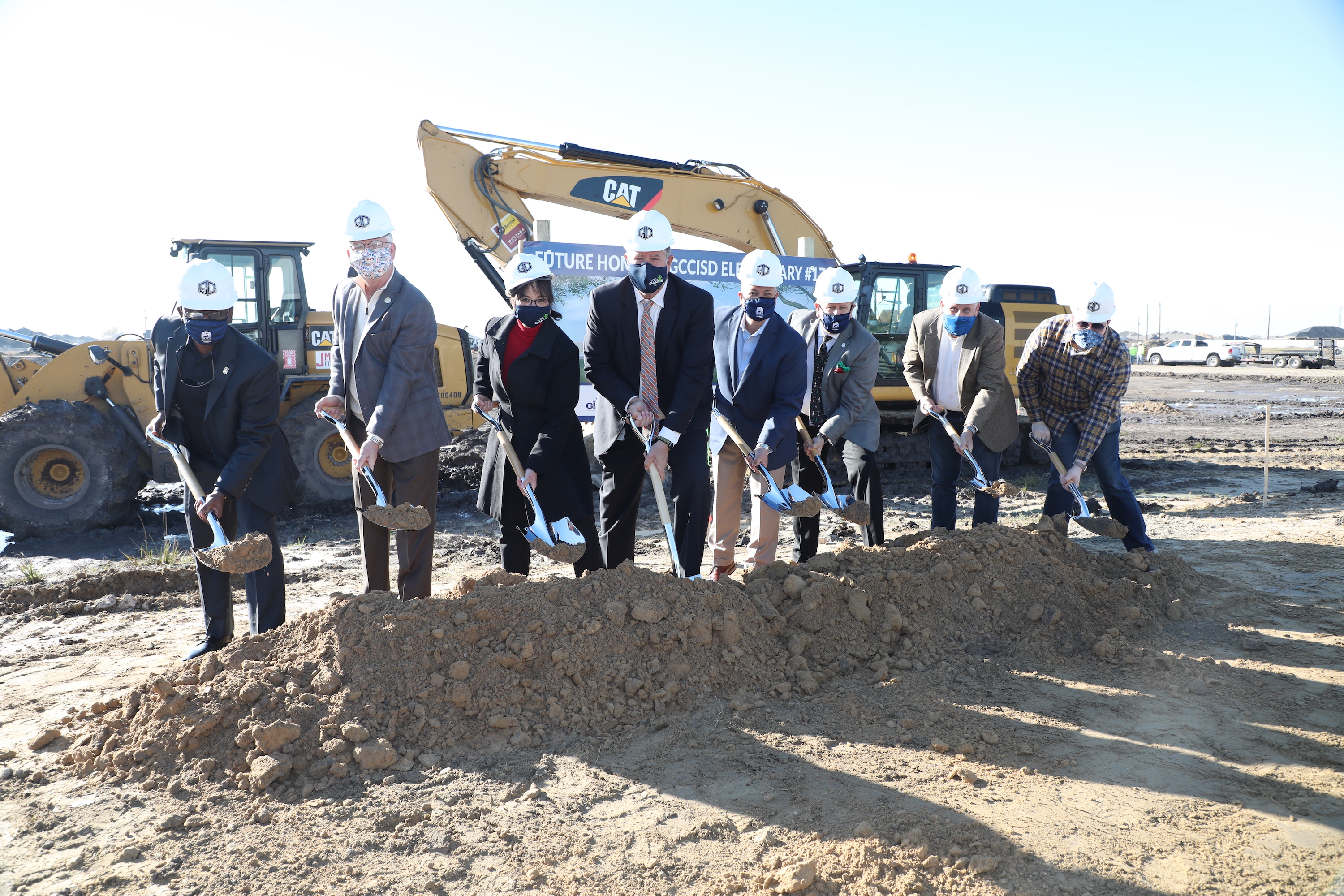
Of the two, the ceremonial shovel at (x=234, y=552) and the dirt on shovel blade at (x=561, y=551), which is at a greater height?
the ceremonial shovel at (x=234, y=552)

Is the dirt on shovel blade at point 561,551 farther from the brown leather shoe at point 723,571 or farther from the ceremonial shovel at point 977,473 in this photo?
the ceremonial shovel at point 977,473

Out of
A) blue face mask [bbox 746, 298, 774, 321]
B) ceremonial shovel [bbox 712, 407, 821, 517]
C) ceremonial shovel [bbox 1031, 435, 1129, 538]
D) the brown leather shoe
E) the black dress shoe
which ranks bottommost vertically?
the black dress shoe

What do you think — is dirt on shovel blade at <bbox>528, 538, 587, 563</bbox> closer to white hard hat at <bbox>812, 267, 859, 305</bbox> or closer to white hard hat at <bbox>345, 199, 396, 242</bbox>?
white hard hat at <bbox>345, 199, 396, 242</bbox>

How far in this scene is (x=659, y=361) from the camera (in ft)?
14.4

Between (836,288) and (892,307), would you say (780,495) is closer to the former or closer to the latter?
(836,288)

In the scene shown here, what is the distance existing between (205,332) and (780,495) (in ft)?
9.36

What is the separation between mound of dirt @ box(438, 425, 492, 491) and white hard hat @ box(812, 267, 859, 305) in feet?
16.9

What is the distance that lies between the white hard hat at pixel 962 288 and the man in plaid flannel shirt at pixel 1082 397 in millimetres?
426

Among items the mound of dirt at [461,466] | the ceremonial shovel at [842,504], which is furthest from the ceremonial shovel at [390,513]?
the mound of dirt at [461,466]

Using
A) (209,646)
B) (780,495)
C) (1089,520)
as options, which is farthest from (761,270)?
(209,646)

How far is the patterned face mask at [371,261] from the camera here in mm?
3949

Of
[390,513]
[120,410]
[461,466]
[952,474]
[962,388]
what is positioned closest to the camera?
[390,513]

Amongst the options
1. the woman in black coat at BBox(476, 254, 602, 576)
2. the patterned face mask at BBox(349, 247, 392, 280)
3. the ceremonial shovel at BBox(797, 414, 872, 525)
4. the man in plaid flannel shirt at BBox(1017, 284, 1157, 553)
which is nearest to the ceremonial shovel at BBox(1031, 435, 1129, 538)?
the man in plaid flannel shirt at BBox(1017, 284, 1157, 553)

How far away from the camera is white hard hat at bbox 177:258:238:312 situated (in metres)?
3.92
